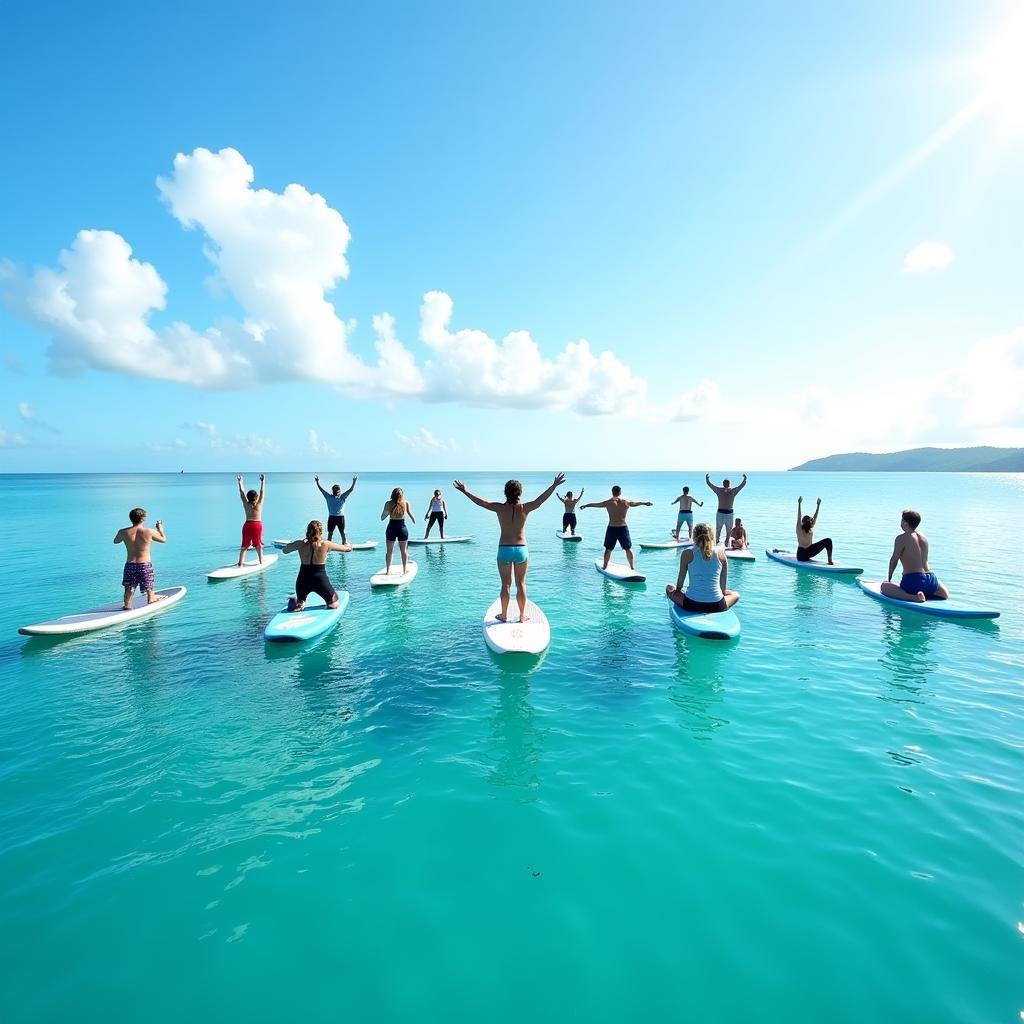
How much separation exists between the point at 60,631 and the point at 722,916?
45.7 feet

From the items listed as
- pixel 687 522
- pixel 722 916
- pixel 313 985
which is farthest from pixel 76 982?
pixel 687 522

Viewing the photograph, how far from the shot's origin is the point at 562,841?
17.1 ft

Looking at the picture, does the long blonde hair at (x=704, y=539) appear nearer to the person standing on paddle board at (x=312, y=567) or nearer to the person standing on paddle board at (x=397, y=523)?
the person standing on paddle board at (x=312, y=567)

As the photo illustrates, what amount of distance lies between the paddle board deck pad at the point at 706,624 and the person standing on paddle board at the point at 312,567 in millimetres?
8174

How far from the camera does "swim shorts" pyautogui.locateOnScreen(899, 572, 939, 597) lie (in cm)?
1348

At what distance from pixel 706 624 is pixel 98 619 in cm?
1397

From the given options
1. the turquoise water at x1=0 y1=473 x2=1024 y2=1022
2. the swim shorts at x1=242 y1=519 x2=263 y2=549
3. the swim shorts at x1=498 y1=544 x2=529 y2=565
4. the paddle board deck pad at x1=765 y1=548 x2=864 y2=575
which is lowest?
the turquoise water at x1=0 y1=473 x2=1024 y2=1022

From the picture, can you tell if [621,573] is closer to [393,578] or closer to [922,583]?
[393,578]

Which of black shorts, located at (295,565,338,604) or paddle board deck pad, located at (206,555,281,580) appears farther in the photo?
paddle board deck pad, located at (206,555,281,580)

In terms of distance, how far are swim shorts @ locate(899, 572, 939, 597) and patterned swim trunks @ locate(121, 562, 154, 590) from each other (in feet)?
65.2

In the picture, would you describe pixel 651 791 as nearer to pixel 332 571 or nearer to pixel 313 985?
pixel 313 985

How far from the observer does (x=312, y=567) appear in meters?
12.1

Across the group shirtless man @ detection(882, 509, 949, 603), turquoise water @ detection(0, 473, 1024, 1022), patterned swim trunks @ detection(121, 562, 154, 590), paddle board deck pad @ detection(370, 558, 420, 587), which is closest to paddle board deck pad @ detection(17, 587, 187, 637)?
patterned swim trunks @ detection(121, 562, 154, 590)

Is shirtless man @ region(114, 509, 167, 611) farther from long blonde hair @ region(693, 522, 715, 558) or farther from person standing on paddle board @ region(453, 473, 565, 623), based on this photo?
long blonde hair @ region(693, 522, 715, 558)
